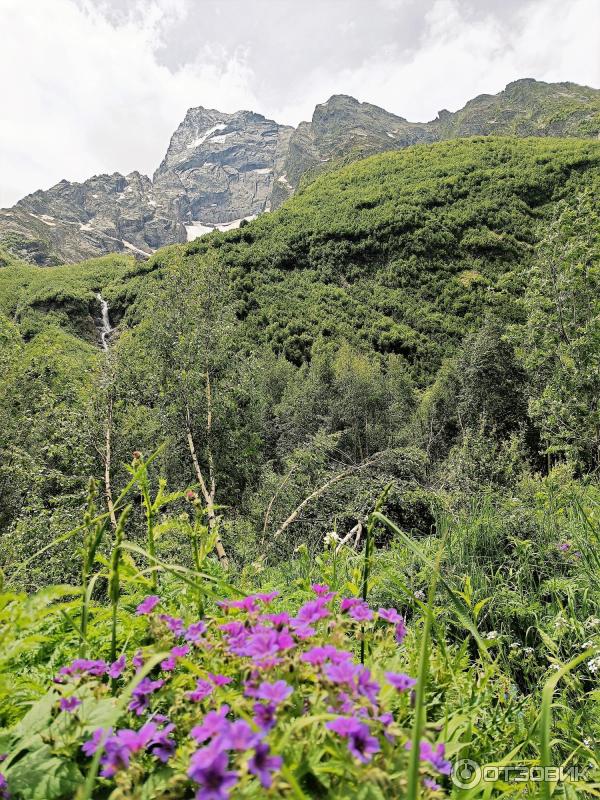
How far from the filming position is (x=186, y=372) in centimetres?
879

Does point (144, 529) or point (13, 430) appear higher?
point (13, 430)

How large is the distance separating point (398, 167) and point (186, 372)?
62.3m

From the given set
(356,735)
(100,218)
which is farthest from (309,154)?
(356,735)

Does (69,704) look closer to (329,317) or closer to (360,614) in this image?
(360,614)

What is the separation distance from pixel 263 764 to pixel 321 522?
5307mm

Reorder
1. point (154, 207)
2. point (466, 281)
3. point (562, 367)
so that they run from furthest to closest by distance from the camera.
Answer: point (154, 207) < point (466, 281) < point (562, 367)

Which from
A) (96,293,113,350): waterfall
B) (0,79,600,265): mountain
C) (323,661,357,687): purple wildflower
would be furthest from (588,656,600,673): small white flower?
(0,79,600,265): mountain

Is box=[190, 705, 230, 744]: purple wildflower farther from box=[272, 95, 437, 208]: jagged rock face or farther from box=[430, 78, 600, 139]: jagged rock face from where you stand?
box=[272, 95, 437, 208]: jagged rock face

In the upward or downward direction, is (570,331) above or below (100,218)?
below

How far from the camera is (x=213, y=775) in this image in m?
0.51

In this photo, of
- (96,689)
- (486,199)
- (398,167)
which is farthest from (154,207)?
(96,689)

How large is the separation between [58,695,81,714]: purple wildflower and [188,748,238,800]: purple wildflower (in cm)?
39

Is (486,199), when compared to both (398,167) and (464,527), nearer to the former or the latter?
(398,167)

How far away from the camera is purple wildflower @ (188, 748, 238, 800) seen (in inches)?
18.8
